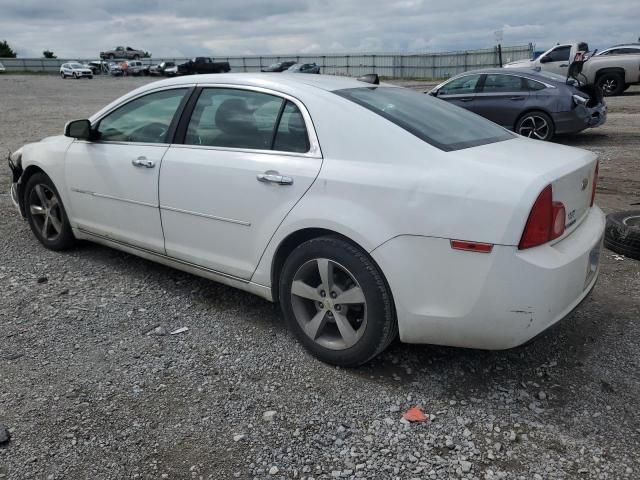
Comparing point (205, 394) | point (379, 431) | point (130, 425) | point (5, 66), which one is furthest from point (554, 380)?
point (5, 66)

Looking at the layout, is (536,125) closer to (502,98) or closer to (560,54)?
(502,98)

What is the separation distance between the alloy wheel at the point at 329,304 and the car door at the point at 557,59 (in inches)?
794

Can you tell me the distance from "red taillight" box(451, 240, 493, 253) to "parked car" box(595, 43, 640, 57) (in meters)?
20.4

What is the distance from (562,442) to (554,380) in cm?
54

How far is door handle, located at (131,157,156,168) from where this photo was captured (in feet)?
12.7

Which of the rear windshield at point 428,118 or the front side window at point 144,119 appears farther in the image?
the front side window at point 144,119

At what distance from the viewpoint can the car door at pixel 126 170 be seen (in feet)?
12.9

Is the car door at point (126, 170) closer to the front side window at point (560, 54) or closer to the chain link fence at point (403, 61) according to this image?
the front side window at point (560, 54)

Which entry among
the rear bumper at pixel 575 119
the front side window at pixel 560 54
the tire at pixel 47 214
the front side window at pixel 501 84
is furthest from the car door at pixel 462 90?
the front side window at pixel 560 54

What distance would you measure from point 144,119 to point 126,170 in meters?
0.41

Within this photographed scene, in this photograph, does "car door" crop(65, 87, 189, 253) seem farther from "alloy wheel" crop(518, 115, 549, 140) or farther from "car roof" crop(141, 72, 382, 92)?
"alloy wheel" crop(518, 115, 549, 140)

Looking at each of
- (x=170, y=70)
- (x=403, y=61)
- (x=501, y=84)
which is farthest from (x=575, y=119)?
(x=170, y=70)

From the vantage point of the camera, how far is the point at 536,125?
10.7 m

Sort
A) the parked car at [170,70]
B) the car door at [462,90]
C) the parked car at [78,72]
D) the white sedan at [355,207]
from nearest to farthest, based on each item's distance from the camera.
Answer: the white sedan at [355,207], the car door at [462,90], the parked car at [170,70], the parked car at [78,72]
